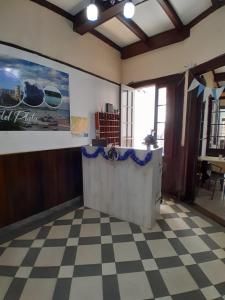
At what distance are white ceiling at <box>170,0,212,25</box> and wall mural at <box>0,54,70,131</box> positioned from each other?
77.5 inches

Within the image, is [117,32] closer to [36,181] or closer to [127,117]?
[127,117]

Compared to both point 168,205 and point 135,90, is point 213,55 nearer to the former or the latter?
point 135,90

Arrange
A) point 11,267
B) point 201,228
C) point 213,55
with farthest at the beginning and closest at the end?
1. point 213,55
2. point 201,228
3. point 11,267

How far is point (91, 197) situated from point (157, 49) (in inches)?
125

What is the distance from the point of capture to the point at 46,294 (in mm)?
1490

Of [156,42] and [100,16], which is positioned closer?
[100,16]

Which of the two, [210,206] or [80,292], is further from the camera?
[210,206]

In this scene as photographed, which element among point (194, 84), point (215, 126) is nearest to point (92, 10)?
point (194, 84)

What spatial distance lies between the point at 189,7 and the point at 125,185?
2.80m

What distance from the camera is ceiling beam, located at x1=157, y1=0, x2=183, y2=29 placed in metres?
2.55

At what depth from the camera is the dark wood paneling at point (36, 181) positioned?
2301mm

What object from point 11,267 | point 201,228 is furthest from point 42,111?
point 201,228

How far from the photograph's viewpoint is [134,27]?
3230 mm

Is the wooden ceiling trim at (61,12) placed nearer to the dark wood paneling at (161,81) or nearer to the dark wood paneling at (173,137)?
the dark wood paneling at (161,81)
